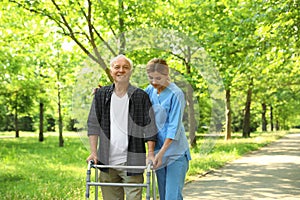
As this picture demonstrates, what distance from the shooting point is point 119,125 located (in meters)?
4.07

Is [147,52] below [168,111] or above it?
above

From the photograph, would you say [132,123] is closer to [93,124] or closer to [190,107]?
[93,124]

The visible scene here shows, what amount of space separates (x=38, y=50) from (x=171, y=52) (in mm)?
20281

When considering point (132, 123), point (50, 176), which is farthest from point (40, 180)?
point (132, 123)

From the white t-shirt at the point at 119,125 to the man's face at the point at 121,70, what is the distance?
153 millimetres

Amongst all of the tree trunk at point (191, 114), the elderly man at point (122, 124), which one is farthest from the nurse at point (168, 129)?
the tree trunk at point (191, 114)

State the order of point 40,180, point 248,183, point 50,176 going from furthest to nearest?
1. point 50,176
2. point 40,180
3. point 248,183

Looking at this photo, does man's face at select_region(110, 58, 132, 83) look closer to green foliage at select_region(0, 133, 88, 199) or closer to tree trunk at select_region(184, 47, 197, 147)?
tree trunk at select_region(184, 47, 197, 147)

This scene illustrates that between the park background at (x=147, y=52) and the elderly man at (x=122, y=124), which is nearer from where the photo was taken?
the elderly man at (x=122, y=124)

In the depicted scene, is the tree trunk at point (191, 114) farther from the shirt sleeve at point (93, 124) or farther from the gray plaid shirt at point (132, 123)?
the shirt sleeve at point (93, 124)

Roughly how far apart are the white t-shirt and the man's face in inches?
6.0

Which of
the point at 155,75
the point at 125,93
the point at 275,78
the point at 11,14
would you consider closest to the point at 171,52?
the point at 155,75

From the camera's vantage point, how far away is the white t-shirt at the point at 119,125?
4.05 m

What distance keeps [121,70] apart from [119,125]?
0.51 m
